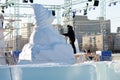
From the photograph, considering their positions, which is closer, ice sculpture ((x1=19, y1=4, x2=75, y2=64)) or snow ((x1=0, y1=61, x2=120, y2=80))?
snow ((x1=0, y1=61, x2=120, y2=80))

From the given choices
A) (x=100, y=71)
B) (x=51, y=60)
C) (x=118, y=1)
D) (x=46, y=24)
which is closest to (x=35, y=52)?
(x=51, y=60)

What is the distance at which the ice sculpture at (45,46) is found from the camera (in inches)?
466

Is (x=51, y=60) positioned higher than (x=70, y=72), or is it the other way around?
(x=70, y=72)

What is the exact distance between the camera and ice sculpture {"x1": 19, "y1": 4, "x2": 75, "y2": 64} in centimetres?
1183

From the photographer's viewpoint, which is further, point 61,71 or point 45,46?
point 45,46

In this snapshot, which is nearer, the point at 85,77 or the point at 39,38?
the point at 85,77

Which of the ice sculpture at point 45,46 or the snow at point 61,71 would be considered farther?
the ice sculpture at point 45,46

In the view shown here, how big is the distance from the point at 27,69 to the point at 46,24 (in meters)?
7.50

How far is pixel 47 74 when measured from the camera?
18.6 ft

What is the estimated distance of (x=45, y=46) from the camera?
12.3m

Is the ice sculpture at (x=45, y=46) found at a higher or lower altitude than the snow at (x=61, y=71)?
lower

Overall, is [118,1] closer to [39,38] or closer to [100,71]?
[39,38]

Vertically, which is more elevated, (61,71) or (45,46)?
(61,71)

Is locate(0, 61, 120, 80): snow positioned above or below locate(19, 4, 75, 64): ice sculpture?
above
